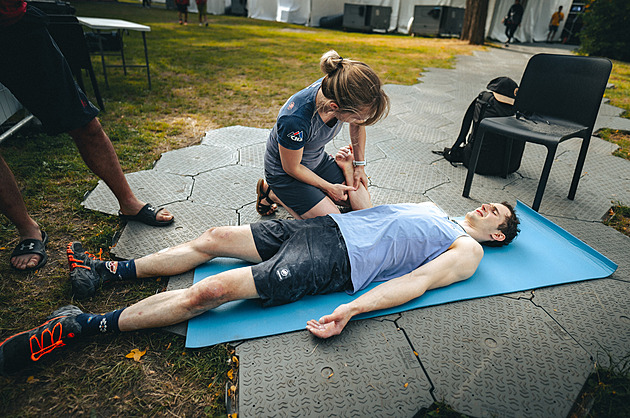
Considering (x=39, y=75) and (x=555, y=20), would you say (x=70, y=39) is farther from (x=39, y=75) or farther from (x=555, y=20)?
(x=555, y=20)

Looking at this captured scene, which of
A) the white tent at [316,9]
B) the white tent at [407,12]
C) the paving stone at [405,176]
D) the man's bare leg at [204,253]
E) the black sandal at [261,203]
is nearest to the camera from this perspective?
the man's bare leg at [204,253]

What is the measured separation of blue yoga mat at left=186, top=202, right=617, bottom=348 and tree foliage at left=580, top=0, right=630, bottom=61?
10265mm

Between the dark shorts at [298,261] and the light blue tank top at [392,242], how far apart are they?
54 millimetres

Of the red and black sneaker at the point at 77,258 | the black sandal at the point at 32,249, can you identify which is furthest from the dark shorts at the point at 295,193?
the black sandal at the point at 32,249

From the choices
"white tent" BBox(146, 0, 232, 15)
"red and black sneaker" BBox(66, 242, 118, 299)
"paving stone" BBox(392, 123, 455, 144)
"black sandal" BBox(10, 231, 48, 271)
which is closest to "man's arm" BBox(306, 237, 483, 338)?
"red and black sneaker" BBox(66, 242, 118, 299)

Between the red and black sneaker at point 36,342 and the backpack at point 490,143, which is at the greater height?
the backpack at point 490,143

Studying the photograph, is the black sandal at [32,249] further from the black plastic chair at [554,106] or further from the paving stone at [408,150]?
the black plastic chair at [554,106]

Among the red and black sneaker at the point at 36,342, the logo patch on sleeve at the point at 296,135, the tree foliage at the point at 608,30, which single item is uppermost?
the tree foliage at the point at 608,30

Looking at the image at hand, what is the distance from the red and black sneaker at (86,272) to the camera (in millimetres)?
1663

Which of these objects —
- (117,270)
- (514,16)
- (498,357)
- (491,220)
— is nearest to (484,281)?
(491,220)

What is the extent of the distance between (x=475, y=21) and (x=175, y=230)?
42.5ft

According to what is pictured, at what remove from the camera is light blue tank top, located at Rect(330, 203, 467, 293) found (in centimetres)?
170

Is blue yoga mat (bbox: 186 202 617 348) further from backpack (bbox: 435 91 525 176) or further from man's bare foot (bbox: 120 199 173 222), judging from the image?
backpack (bbox: 435 91 525 176)

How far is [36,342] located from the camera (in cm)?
135
